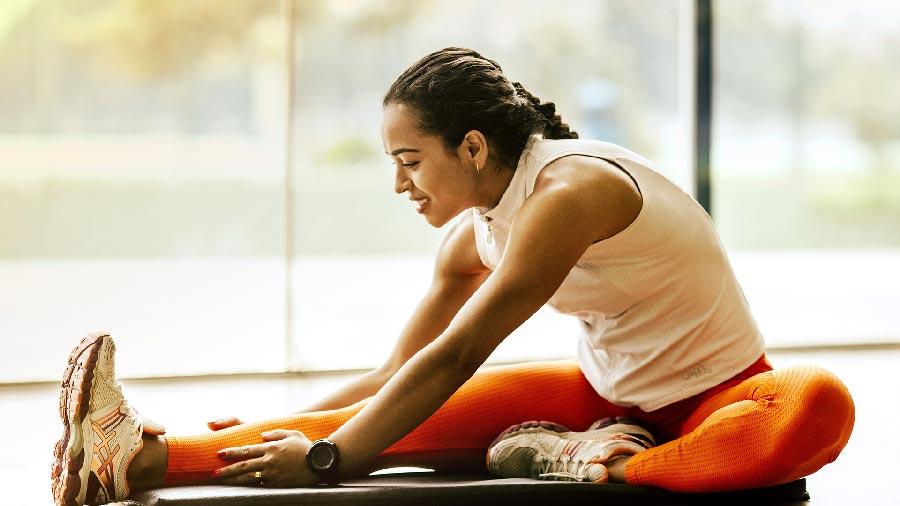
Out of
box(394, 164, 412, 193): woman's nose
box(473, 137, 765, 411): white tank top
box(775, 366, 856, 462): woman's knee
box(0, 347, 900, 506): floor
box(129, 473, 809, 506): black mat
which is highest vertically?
box(394, 164, 412, 193): woman's nose

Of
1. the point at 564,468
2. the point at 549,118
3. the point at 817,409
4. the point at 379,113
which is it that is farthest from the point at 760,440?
the point at 379,113

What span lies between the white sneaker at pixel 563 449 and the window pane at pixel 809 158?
2558 mm

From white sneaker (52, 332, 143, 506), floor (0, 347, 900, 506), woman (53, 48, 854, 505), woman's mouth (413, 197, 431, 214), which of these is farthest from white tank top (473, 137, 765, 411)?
white sneaker (52, 332, 143, 506)

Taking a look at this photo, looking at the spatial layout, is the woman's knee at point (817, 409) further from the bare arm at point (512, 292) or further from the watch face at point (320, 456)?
the watch face at point (320, 456)

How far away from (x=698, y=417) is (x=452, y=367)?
473mm

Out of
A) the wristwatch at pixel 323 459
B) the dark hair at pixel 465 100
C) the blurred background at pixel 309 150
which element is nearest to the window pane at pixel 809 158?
the blurred background at pixel 309 150

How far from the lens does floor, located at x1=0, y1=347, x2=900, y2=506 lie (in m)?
2.08

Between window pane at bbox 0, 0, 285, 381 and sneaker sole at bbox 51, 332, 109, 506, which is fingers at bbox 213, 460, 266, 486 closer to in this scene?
sneaker sole at bbox 51, 332, 109, 506

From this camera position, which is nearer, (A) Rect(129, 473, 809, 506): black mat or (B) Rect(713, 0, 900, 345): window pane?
(A) Rect(129, 473, 809, 506): black mat

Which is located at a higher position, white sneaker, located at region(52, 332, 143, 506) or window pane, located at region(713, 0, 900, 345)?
window pane, located at region(713, 0, 900, 345)

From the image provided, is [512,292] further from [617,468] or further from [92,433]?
[92,433]

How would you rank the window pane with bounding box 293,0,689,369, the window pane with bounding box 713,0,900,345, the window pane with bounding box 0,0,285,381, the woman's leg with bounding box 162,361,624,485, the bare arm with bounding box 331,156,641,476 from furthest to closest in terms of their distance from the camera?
the window pane with bounding box 713,0,900,345, the window pane with bounding box 293,0,689,369, the window pane with bounding box 0,0,285,381, the woman's leg with bounding box 162,361,624,485, the bare arm with bounding box 331,156,641,476

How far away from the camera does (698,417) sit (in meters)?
1.83

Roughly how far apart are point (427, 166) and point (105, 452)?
709mm
